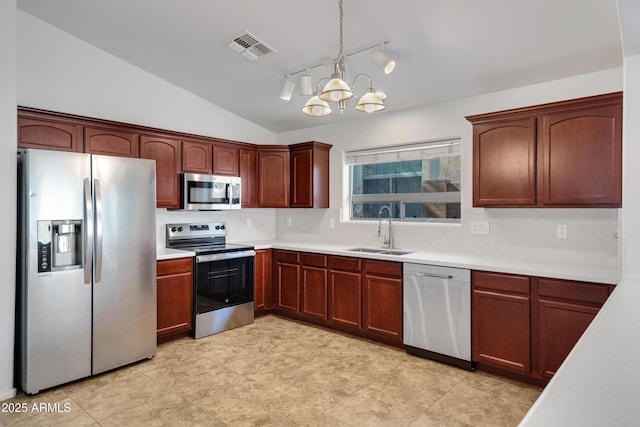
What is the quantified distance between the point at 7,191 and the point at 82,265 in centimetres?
70

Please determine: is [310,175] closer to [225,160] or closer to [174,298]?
[225,160]

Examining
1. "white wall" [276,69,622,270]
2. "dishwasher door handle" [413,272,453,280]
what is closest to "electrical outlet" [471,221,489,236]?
"white wall" [276,69,622,270]

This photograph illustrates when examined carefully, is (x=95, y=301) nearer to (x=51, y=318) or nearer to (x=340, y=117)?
(x=51, y=318)

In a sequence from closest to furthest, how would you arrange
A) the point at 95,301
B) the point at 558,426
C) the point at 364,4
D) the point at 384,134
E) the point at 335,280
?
1. the point at 558,426
2. the point at 364,4
3. the point at 95,301
4. the point at 335,280
5. the point at 384,134

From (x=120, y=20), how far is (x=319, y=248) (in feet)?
9.30

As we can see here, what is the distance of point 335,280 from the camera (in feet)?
13.0

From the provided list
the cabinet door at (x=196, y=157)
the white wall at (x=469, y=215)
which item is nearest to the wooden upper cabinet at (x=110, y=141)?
the cabinet door at (x=196, y=157)

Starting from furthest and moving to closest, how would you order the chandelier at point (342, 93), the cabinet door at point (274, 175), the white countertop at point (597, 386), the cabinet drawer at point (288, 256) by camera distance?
the cabinet door at point (274, 175)
the cabinet drawer at point (288, 256)
the chandelier at point (342, 93)
the white countertop at point (597, 386)

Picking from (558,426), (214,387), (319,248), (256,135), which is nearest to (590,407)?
(558,426)

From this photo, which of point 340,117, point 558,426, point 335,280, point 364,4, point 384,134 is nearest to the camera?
point 558,426

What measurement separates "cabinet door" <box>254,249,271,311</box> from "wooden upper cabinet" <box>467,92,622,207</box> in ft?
8.07

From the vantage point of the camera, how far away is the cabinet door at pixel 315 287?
406cm

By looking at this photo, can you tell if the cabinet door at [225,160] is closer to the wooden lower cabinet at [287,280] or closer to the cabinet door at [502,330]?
the wooden lower cabinet at [287,280]

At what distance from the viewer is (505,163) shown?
3051 millimetres
